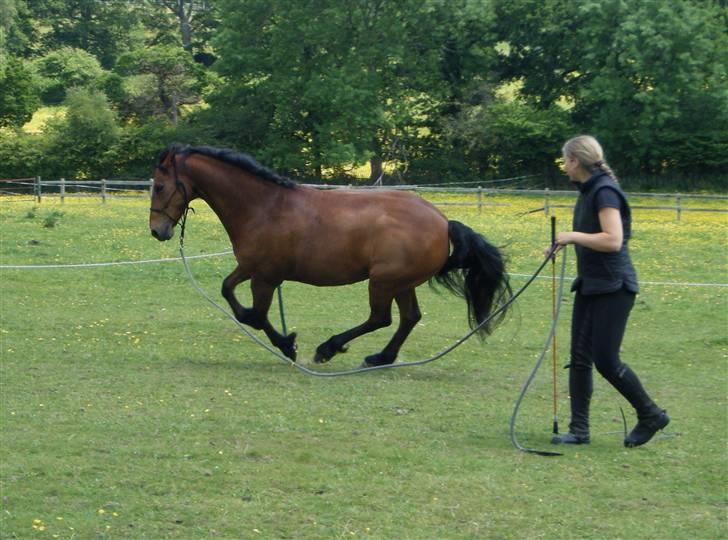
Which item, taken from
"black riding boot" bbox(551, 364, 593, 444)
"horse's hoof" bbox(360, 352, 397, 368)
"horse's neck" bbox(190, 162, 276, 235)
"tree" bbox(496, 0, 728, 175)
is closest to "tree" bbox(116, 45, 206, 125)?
"tree" bbox(496, 0, 728, 175)

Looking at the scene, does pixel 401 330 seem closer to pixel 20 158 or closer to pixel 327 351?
pixel 327 351

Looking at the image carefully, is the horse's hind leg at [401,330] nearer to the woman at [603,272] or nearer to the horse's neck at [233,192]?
the horse's neck at [233,192]

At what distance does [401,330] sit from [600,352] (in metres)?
3.53

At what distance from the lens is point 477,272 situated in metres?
10.3

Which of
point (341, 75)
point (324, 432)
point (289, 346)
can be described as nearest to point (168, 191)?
point (289, 346)

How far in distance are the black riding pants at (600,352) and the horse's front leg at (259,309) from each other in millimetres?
3571

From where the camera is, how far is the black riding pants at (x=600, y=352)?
714 cm

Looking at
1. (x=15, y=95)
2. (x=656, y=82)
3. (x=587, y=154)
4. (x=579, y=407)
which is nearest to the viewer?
(x=587, y=154)

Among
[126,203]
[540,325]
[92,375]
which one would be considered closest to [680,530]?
[92,375]

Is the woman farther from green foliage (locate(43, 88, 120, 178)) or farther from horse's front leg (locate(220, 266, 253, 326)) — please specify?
green foliage (locate(43, 88, 120, 178))

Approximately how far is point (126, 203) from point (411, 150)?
1875cm

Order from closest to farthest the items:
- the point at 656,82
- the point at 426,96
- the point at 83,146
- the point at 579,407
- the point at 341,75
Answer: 1. the point at 579,407
2. the point at 656,82
3. the point at 341,75
4. the point at 83,146
5. the point at 426,96

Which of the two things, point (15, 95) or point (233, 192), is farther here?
point (15, 95)

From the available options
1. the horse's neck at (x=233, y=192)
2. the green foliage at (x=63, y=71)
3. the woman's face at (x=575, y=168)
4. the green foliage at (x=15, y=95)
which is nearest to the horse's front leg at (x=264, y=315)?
the horse's neck at (x=233, y=192)
